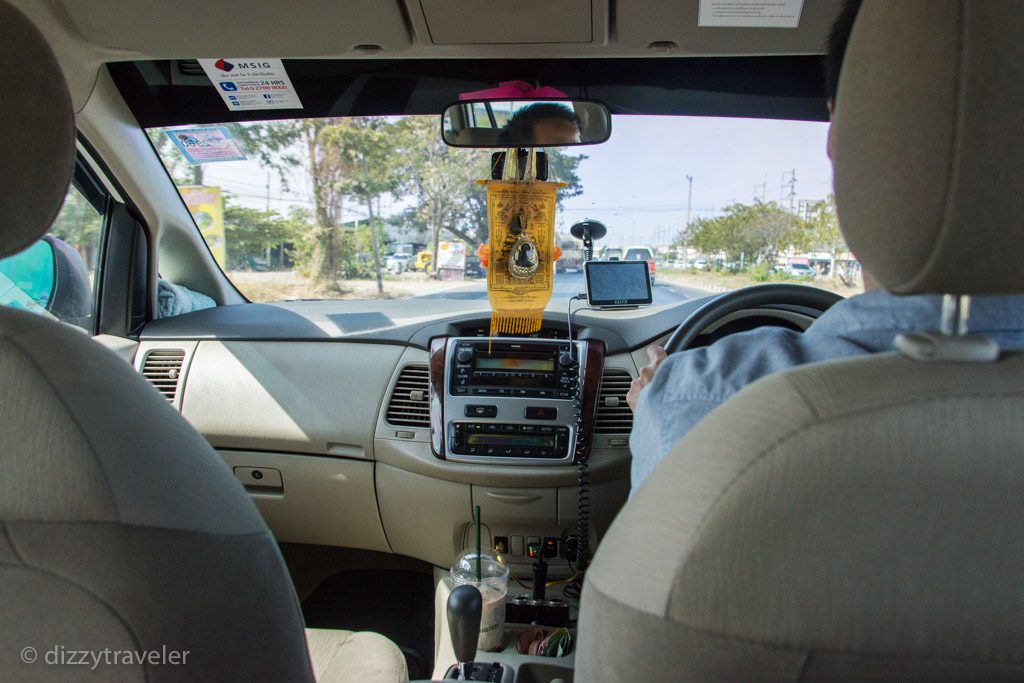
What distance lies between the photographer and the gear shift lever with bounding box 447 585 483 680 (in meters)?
1.96

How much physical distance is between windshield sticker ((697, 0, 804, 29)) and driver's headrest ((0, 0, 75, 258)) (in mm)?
1757

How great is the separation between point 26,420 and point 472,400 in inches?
71.3

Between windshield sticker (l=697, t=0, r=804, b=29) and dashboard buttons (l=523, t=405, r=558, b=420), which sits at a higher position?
windshield sticker (l=697, t=0, r=804, b=29)

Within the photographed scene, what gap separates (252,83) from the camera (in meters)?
2.90

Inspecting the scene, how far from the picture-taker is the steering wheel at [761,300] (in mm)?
2055

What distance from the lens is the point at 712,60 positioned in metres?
2.76

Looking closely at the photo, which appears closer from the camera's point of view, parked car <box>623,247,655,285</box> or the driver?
the driver

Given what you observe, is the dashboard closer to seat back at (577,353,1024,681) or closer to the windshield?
the windshield

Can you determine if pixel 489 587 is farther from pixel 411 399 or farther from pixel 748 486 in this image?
pixel 748 486

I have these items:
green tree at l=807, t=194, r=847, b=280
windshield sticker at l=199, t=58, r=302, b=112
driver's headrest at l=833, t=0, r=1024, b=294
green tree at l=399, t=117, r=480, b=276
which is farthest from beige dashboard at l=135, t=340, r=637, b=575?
driver's headrest at l=833, t=0, r=1024, b=294

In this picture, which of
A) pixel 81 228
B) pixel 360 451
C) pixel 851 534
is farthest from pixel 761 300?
pixel 81 228

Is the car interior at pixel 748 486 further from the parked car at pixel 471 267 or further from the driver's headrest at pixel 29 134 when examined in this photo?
the parked car at pixel 471 267

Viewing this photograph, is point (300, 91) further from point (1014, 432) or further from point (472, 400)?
point (1014, 432)

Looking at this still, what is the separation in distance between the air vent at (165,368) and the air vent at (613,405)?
5.68ft
